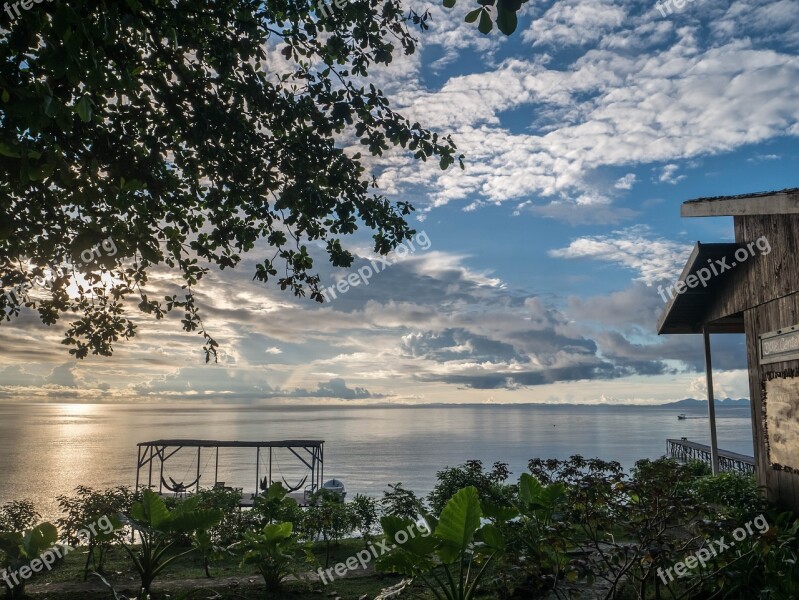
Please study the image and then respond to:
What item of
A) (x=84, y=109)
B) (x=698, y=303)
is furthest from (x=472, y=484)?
(x=84, y=109)

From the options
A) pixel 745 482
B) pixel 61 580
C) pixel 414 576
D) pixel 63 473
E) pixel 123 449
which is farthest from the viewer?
pixel 123 449

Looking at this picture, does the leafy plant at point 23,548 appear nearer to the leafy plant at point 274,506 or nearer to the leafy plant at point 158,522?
the leafy plant at point 158,522

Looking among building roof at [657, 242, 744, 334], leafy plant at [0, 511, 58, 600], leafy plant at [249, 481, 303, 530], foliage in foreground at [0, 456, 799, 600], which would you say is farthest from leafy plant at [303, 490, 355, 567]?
building roof at [657, 242, 744, 334]

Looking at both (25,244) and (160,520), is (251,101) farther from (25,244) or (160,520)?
(160,520)

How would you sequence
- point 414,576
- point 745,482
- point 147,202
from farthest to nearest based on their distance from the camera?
point 745,482
point 147,202
point 414,576

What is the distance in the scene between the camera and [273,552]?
8609 millimetres

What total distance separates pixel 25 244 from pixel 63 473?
245 feet

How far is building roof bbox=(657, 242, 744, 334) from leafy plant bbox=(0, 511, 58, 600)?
1179cm

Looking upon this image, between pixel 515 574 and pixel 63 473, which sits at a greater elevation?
pixel 515 574

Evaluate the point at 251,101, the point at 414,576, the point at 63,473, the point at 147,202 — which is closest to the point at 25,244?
the point at 147,202

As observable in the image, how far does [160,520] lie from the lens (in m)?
8.47
